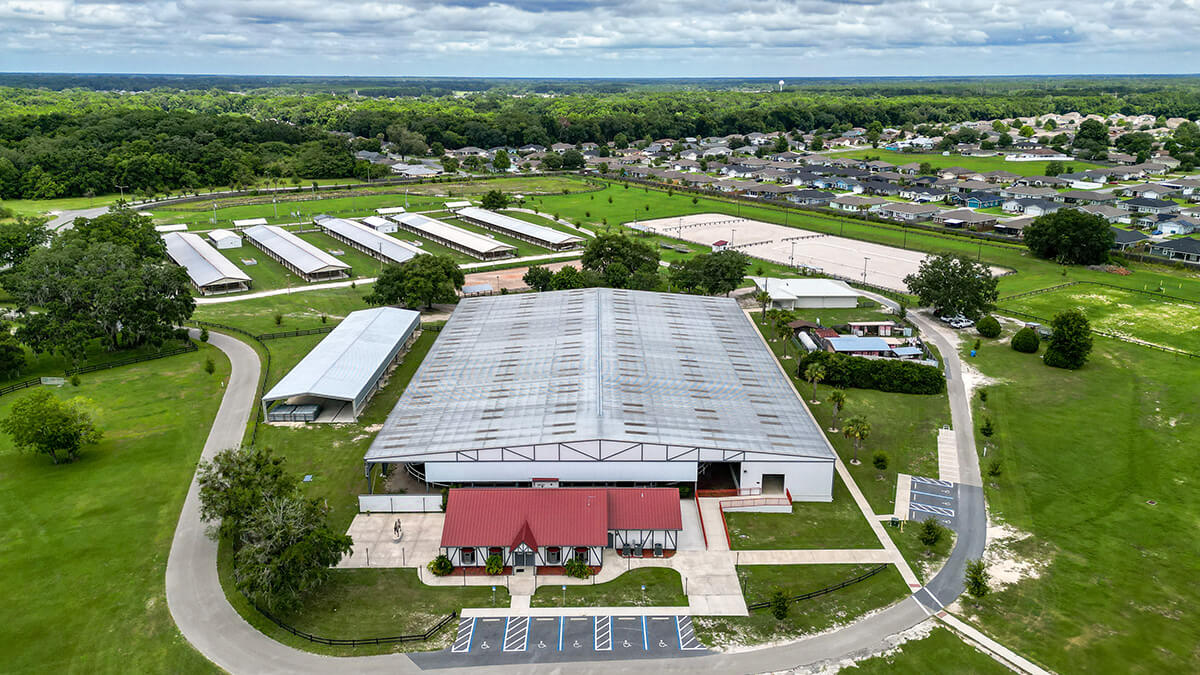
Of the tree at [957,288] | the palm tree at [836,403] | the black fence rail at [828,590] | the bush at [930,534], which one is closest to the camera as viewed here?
the black fence rail at [828,590]

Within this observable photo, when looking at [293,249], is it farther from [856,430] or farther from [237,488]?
[856,430]

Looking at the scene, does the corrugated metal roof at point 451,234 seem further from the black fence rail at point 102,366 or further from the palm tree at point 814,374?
the palm tree at point 814,374

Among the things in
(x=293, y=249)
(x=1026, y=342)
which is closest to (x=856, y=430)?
(x=1026, y=342)

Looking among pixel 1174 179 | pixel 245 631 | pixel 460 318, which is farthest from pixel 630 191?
pixel 245 631

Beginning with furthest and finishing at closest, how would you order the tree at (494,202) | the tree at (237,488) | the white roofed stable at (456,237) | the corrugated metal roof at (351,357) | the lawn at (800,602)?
the tree at (494,202) → the white roofed stable at (456,237) → the corrugated metal roof at (351,357) → the tree at (237,488) → the lawn at (800,602)

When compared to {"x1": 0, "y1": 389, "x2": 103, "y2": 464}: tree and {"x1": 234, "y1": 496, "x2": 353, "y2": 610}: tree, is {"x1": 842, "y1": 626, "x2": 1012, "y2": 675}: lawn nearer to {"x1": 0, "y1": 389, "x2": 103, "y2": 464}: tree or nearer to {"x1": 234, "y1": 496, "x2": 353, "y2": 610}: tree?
{"x1": 234, "y1": 496, "x2": 353, "y2": 610}: tree

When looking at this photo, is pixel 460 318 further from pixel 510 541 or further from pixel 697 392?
pixel 510 541

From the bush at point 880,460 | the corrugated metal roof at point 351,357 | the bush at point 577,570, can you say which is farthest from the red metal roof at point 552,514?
the corrugated metal roof at point 351,357
